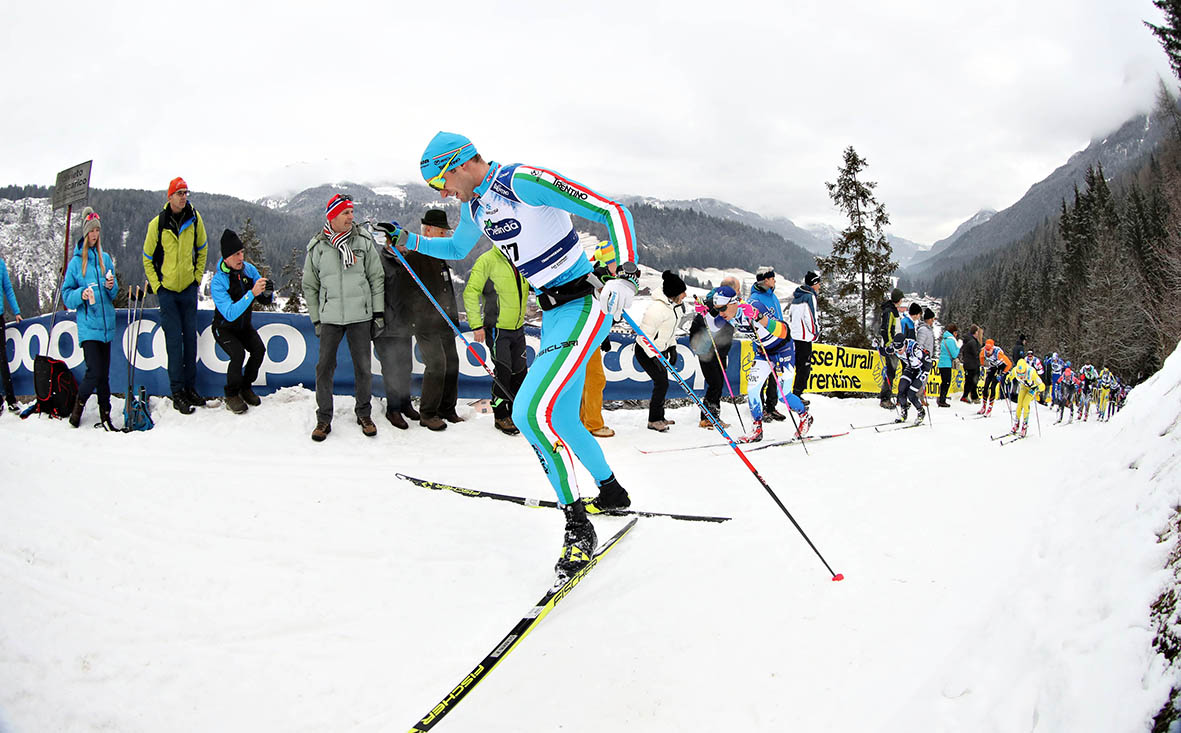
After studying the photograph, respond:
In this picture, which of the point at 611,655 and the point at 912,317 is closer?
the point at 611,655

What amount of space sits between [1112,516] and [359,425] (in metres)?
6.72

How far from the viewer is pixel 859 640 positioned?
2.64 m

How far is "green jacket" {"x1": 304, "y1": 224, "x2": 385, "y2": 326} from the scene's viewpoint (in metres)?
6.56

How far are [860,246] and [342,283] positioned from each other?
32618 mm

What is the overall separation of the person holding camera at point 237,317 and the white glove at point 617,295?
5.04 m

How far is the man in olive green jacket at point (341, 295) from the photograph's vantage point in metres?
6.54

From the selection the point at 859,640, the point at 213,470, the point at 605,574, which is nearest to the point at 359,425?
the point at 213,470

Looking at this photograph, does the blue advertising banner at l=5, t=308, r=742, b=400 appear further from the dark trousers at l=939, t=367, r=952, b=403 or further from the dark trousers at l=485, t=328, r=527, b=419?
the dark trousers at l=939, t=367, r=952, b=403

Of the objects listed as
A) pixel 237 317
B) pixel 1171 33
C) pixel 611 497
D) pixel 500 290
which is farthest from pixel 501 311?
pixel 1171 33

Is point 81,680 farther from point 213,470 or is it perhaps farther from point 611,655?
point 213,470

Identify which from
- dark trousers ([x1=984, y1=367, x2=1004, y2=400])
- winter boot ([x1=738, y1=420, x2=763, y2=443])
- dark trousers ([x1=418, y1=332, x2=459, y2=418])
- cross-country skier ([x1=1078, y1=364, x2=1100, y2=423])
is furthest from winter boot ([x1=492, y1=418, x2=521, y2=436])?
cross-country skier ([x1=1078, y1=364, x2=1100, y2=423])

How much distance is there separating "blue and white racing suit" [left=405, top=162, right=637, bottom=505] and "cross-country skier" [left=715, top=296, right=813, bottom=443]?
460 cm

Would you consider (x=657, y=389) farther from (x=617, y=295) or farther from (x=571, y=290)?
(x=617, y=295)

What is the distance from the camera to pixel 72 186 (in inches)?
378
